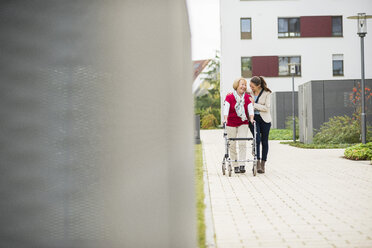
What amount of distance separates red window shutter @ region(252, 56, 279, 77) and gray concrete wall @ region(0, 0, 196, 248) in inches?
1411

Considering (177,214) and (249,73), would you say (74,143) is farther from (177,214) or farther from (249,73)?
(249,73)

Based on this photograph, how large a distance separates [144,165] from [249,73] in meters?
36.0

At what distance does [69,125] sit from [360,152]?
1195 centimetres

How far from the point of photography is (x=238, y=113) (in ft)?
30.2

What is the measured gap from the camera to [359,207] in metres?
5.87

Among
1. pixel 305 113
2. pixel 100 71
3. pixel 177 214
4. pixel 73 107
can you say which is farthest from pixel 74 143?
pixel 305 113

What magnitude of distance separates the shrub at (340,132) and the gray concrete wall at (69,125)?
17.1 meters

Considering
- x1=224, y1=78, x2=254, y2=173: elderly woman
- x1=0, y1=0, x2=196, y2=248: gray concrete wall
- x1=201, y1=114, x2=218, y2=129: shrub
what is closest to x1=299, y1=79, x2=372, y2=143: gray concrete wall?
x1=224, y1=78, x2=254, y2=173: elderly woman

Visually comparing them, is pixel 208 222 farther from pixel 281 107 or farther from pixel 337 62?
pixel 337 62

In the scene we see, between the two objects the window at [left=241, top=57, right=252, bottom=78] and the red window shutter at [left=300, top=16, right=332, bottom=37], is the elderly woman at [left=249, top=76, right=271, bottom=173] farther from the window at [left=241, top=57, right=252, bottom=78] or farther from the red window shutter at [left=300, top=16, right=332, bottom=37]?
the red window shutter at [left=300, top=16, right=332, bottom=37]

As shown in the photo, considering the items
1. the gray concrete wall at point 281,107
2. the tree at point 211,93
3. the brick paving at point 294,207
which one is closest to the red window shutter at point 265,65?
the gray concrete wall at point 281,107

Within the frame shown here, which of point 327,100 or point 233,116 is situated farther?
point 327,100

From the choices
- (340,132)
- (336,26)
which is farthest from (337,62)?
(340,132)

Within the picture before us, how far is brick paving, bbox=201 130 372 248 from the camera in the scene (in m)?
4.35
